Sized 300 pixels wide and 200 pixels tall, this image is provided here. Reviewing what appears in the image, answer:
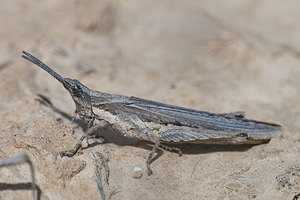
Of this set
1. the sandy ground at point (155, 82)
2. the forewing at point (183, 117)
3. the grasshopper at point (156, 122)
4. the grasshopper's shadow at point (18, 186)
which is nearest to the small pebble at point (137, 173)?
the sandy ground at point (155, 82)

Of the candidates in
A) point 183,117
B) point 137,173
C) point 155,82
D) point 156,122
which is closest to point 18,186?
point 137,173

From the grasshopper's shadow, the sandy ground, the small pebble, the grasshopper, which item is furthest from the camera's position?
the grasshopper

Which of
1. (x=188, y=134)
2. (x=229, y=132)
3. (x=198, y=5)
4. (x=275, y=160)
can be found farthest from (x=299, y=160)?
(x=198, y=5)

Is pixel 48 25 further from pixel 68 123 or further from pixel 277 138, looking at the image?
pixel 277 138

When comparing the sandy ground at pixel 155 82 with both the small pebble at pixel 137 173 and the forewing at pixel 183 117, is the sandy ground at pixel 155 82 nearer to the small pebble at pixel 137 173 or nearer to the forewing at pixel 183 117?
the small pebble at pixel 137 173

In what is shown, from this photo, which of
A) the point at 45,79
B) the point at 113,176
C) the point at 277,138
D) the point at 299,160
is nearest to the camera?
the point at 113,176

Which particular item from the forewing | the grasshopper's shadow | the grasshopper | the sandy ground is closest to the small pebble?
the sandy ground

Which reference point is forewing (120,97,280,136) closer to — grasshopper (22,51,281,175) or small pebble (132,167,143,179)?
grasshopper (22,51,281,175)

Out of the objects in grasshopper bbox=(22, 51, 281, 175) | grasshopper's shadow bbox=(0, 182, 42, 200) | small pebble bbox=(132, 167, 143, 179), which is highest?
grasshopper bbox=(22, 51, 281, 175)
